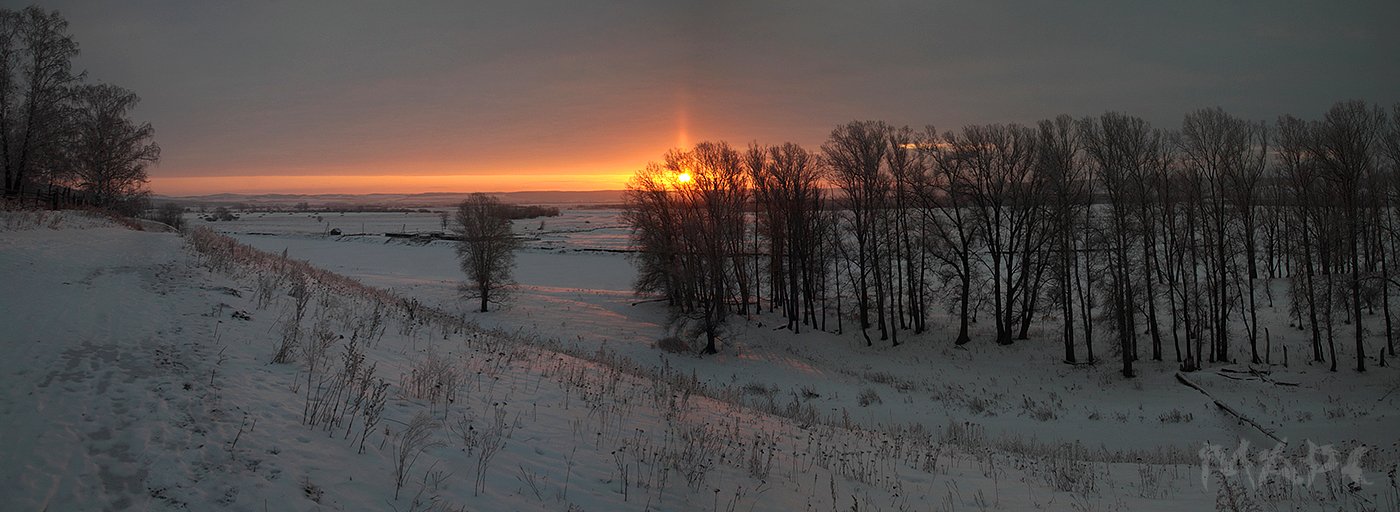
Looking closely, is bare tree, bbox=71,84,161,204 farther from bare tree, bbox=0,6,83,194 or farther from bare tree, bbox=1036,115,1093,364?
bare tree, bbox=1036,115,1093,364

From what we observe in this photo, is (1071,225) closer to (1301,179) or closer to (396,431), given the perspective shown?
(1301,179)

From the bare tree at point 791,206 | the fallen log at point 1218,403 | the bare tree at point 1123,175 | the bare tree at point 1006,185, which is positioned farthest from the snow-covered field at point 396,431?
the bare tree at point 791,206

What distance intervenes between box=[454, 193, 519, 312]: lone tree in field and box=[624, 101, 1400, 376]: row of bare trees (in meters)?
9.29

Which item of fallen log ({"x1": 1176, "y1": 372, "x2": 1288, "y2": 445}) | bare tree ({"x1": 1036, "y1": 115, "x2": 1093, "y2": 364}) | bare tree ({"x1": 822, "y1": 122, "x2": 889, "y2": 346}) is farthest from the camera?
bare tree ({"x1": 822, "y1": 122, "x2": 889, "y2": 346})

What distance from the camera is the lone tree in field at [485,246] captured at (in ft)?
130

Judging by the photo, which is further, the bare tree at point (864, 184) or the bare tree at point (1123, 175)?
the bare tree at point (864, 184)

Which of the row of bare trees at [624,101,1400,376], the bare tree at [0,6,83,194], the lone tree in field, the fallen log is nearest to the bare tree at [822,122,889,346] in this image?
the row of bare trees at [624,101,1400,376]

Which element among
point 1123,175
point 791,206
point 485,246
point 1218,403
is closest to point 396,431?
point 1218,403

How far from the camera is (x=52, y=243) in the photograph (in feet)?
44.9

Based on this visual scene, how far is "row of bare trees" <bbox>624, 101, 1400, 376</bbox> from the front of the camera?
2445 centimetres

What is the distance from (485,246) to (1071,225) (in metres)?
33.6

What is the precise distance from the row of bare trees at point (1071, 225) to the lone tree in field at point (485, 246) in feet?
30.5

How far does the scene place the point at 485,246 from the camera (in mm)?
40188

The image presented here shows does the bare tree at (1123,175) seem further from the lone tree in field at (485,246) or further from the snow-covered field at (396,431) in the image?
the lone tree in field at (485,246)
